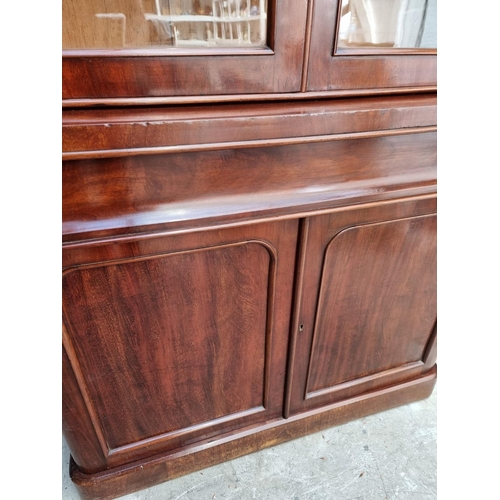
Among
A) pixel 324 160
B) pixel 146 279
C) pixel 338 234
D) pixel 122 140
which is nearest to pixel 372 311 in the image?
pixel 338 234

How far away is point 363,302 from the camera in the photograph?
0.81 metres

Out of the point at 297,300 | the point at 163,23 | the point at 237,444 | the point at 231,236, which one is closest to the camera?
the point at 163,23

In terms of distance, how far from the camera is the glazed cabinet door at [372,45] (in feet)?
1.73

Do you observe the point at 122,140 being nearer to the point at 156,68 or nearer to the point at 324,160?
the point at 156,68

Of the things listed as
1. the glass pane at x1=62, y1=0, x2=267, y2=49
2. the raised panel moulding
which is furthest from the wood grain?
the glass pane at x1=62, y1=0, x2=267, y2=49

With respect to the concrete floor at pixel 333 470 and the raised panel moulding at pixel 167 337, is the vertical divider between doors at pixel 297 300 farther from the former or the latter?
the concrete floor at pixel 333 470

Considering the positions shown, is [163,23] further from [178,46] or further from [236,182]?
[236,182]

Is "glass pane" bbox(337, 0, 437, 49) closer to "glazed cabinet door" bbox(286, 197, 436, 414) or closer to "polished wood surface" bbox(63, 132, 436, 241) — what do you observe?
"polished wood surface" bbox(63, 132, 436, 241)

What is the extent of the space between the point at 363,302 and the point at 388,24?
1.67 ft

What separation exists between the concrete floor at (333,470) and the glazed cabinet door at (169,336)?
119mm

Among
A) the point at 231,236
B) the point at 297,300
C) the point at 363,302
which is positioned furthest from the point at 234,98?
the point at 363,302

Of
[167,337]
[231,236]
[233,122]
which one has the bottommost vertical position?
[167,337]

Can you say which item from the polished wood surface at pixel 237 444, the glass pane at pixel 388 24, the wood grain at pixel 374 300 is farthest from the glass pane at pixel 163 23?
the polished wood surface at pixel 237 444
